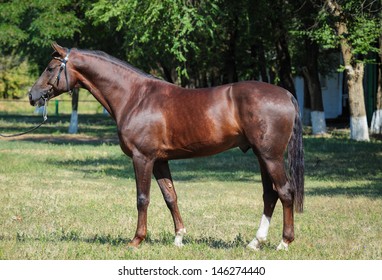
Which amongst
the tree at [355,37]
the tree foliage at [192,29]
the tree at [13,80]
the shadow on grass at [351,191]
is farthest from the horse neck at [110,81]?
the tree at [13,80]

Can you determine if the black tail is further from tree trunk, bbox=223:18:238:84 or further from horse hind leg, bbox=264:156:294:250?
tree trunk, bbox=223:18:238:84

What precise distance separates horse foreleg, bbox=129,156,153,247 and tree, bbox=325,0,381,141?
16.3 m

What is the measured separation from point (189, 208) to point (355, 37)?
1470cm

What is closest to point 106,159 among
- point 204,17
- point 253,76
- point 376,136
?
point 204,17

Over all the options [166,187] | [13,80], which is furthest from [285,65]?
[13,80]

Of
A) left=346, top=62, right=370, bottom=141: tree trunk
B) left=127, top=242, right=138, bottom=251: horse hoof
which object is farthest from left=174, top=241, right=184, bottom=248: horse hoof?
left=346, top=62, right=370, bottom=141: tree trunk

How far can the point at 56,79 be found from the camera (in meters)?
9.85

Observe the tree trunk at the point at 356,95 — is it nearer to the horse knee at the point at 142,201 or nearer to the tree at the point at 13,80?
the horse knee at the point at 142,201

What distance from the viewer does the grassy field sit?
9.39m

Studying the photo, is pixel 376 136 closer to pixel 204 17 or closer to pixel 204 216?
pixel 204 17

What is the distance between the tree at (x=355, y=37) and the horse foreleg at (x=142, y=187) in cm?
1627

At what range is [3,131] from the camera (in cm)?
3872

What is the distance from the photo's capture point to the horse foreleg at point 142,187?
9.45m

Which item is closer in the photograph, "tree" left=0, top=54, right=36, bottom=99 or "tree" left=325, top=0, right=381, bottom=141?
"tree" left=325, top=0, right=381, bottom=141
